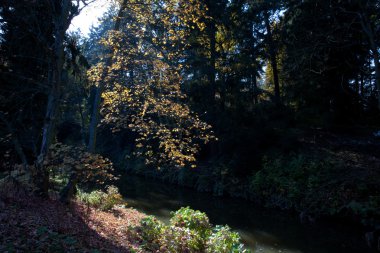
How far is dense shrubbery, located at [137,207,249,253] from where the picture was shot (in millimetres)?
7137

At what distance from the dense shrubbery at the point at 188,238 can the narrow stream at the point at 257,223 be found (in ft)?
7.89

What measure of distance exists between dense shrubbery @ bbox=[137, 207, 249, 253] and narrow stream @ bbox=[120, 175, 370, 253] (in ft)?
7.89

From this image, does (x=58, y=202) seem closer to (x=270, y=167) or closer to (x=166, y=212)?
(x=166, y=212)

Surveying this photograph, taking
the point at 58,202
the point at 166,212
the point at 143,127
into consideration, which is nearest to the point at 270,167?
the point at 166,212

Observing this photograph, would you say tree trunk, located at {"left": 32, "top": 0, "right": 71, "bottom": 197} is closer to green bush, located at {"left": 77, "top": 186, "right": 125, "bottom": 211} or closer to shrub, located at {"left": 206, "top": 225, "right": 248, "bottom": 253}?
green bush, located at {"left": 77, "top": 186, "right": 125, "bottom": 211}

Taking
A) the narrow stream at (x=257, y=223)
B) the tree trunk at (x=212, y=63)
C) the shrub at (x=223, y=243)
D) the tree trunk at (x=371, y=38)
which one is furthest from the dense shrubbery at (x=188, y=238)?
the tree trunk at (x=212, y=63)

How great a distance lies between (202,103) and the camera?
2139cm

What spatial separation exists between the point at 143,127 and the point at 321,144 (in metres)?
13.8

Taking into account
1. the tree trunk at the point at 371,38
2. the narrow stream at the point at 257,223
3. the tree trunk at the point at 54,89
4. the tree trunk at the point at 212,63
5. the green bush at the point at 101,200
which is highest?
the tree trunk at the point at 212,63

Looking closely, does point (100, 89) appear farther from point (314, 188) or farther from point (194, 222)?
point (314, 188)

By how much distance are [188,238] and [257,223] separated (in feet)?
20.0

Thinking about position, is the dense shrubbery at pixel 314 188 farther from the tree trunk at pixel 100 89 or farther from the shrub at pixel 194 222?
the tree trunk at pixel 100 89

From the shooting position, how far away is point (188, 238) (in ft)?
24.1

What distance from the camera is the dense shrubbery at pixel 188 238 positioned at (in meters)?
7.14
